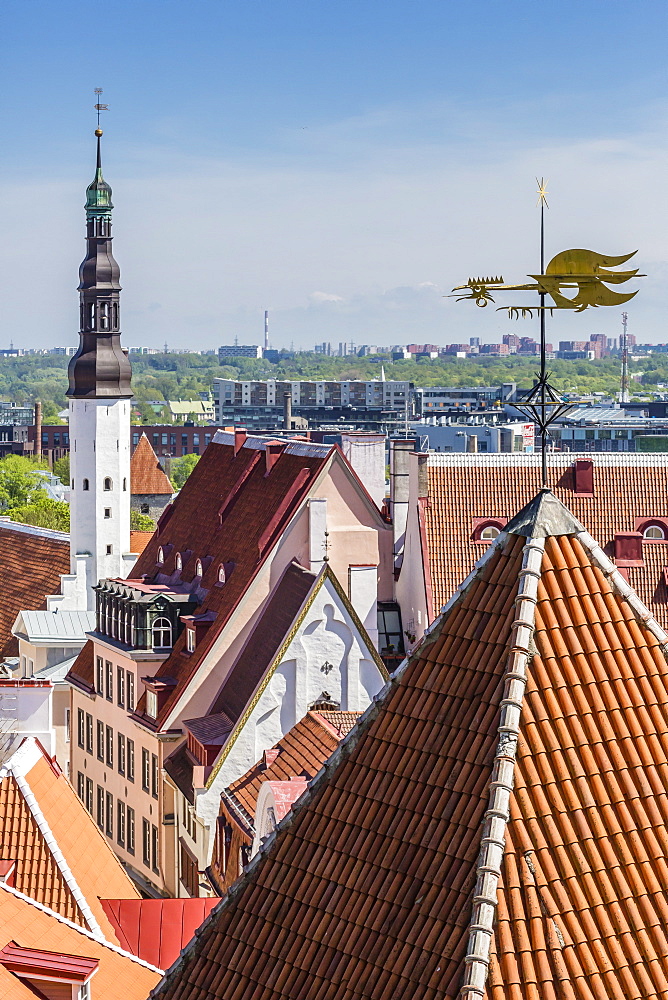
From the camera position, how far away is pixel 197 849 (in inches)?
1946

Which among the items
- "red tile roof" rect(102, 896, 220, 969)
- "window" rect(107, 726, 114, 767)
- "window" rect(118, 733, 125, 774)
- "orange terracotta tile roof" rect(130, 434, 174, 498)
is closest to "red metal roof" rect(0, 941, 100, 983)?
"red tile roof" rect(102, 896, 220, 969)

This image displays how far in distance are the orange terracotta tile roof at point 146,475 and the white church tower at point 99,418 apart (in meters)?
64.2

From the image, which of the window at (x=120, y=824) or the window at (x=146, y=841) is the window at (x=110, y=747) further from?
the window at (x=146, y=841)

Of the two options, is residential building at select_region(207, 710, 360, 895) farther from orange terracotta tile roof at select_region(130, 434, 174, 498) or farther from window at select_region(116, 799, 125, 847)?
orange terracotta tile roof at select_region(130, 434, 174, 498)

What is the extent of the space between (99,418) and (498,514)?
25200mm

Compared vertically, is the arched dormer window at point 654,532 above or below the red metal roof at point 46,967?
above

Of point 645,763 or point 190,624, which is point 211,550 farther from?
point 645,763

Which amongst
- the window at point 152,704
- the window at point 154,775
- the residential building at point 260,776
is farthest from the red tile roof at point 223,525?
the residential building at point 260,776

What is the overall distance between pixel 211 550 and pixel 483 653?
4737 cm

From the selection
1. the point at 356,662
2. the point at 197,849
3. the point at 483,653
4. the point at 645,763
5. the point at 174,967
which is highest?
the point at 483,653

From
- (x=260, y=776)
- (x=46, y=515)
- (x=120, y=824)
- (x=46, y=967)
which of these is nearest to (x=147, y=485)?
(x=46, y=515)

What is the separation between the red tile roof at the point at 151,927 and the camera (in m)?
27.3

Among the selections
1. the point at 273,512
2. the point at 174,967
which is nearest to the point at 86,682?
the point at 273,512

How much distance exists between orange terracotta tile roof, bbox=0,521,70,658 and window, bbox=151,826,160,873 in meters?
23.6
